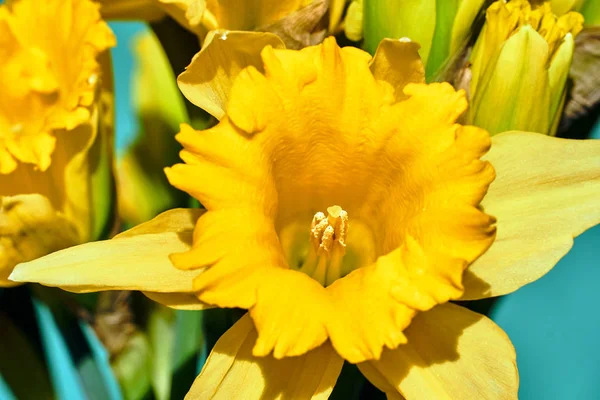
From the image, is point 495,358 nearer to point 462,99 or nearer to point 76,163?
point 462,99

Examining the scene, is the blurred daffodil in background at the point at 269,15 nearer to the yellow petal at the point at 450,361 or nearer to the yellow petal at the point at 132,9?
the yellow petal at the point at 132,9

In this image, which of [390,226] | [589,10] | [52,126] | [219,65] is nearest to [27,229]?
[52,126]

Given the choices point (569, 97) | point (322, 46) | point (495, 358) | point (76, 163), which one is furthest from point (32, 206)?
point (569, 97)

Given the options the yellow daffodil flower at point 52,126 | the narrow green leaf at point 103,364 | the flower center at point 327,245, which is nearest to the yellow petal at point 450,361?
the flower center at point 327,245

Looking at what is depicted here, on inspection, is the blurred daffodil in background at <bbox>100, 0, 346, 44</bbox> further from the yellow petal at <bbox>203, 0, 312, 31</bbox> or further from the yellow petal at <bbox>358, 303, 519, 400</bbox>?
the yellow petal at <bbox>358, 303, 519, 400</bbox>

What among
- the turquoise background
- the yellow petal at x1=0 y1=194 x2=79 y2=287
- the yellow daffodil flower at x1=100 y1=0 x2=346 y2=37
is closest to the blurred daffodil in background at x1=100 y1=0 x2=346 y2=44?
the yellow daffodil flower at x1=100 y1=0 x2=346 y2=37
